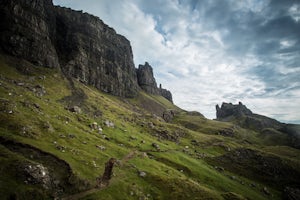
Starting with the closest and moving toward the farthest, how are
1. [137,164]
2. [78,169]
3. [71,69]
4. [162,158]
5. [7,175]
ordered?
1. [7,175]
2. [78,169]
3. [137,164]
4. [162,158]
5. [71,69]

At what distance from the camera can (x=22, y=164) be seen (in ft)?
102

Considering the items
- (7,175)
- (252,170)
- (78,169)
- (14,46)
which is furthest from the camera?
(14,46)

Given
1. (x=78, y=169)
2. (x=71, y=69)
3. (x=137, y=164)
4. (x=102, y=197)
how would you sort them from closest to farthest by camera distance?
(x=102, y=197), (x=78, y=169), (x=137, y=164), (x=71, y=69)

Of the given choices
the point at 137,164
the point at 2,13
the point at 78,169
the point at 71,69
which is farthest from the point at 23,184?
the point at 71,69

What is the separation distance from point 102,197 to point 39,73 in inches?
4608

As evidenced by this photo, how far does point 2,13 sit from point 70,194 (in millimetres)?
143726

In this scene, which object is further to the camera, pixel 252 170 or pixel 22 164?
pixel 252 170

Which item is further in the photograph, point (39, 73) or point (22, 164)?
point (39, 73)

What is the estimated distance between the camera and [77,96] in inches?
5059

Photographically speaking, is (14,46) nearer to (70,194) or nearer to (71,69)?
(71,69)

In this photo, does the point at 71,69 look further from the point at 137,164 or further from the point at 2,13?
the point at 137,164

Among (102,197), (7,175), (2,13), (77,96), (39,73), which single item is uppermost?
(2,13)

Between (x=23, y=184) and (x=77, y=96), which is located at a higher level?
(x=77, y=96)

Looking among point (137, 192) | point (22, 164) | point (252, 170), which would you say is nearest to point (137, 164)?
point (137, 192)
